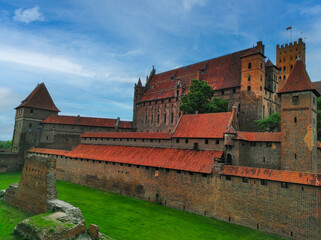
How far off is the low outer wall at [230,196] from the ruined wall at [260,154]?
4.72 metres

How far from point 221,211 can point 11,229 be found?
55.1 feet

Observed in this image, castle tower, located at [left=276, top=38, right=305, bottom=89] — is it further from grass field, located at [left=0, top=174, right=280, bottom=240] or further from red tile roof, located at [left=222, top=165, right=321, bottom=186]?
grass field, located at [left=0, top=174, right=280, bottom=240]

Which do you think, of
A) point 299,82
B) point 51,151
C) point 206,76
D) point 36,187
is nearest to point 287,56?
point 206,76

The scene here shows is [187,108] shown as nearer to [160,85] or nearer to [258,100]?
[258,100]

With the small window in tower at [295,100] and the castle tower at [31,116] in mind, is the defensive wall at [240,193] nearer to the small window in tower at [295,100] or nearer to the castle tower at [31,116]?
the small window in tower at [295,100]

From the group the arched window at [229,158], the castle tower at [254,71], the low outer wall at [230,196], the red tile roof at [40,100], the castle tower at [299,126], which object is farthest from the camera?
the red tile roof at [40,100]

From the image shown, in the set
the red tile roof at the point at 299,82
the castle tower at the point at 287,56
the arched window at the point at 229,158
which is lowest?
the arched window at the point at 229,158

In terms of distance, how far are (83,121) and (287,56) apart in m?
55.1

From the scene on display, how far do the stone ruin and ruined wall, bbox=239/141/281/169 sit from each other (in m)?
16.6

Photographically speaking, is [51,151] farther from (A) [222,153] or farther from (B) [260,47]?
(B) [260,47]

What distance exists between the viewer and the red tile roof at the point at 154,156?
26.0 metres

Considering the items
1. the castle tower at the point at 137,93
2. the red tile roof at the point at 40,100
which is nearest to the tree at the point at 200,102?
the castle tower at the point at 137,93

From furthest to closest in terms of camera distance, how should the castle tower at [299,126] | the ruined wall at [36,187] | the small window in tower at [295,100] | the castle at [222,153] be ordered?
the small window in tower at [295,100] < the castle tower at [299,126] < the castle at [222,153] < the ruined wall at [36,187]

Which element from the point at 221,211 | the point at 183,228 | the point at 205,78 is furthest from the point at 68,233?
the point at 205,78
